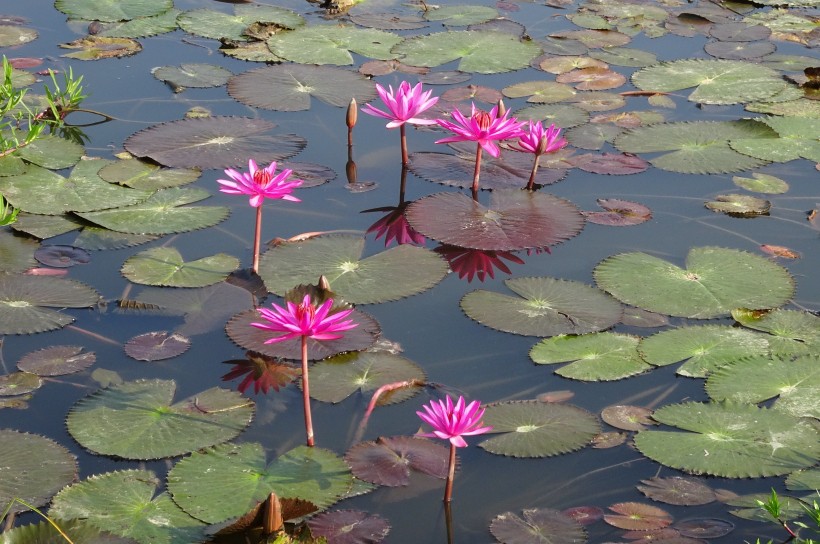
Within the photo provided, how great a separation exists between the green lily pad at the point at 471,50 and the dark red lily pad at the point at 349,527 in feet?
12.0

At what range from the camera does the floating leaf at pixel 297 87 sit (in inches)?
205

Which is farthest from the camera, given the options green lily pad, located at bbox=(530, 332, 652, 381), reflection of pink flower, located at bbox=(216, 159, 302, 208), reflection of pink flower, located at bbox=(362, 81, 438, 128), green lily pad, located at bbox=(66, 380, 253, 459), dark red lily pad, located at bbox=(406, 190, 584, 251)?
reflection of pink flower, located at bbox=(362, 81, 438, 128)

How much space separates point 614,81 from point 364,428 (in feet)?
11.1

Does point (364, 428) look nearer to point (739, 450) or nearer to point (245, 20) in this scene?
point (739, 450)

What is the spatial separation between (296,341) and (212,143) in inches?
67.5

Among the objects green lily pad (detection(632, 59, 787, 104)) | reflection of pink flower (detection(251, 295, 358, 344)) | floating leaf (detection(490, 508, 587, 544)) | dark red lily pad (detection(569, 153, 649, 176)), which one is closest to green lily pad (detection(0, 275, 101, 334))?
reflection of pink flower (detection(251, 295, 358, 344))

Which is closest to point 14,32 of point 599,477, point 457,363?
point 457,363

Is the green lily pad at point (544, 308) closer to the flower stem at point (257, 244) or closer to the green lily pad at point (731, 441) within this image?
the green lily pad at point (731, 441)

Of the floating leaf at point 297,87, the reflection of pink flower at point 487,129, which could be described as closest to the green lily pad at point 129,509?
the reflection of pink flower at point 487,129

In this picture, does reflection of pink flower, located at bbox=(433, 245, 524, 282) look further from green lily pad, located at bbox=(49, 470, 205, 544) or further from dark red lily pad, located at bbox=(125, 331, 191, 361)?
green lily pad, located at bbox=(49, 470, 205, 544)

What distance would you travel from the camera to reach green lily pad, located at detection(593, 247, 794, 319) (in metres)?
3.64

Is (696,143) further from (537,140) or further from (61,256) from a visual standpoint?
(61,256)

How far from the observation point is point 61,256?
12.5ft

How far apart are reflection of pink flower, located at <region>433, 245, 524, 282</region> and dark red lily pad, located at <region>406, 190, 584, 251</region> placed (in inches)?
1.7
